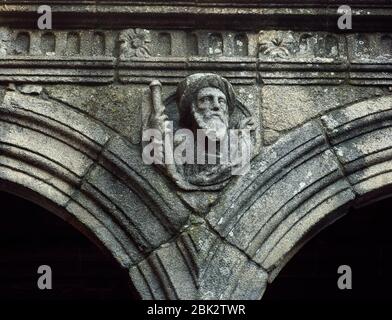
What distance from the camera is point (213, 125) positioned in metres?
6.51

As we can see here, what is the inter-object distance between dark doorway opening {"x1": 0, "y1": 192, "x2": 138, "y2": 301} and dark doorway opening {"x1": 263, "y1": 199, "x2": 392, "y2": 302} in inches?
46.9

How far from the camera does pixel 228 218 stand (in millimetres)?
6434

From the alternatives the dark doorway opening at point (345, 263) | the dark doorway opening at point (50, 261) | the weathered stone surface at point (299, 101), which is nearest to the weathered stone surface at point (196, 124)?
the weathered stone surface at point (299, 101)

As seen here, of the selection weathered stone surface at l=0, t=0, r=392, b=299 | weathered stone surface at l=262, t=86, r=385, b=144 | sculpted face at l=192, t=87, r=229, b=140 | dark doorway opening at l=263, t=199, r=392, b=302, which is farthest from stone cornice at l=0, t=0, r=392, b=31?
dark doorway opening at l=263, t=199, r=392, b=302

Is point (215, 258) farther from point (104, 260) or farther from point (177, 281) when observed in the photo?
point (104, 260)

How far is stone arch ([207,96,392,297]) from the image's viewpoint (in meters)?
6.43

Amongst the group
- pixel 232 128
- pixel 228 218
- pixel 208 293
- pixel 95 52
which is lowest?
pixel 208 293

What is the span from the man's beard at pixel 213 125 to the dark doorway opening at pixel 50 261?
2176 millimetres

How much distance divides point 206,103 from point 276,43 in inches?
23.4

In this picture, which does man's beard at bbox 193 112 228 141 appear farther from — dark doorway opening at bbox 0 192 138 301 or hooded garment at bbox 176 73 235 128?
dark doorway opening at bbox 0 192 138 301

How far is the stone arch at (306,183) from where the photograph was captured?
21.1 feet

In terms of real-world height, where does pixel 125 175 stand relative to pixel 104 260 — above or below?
below
